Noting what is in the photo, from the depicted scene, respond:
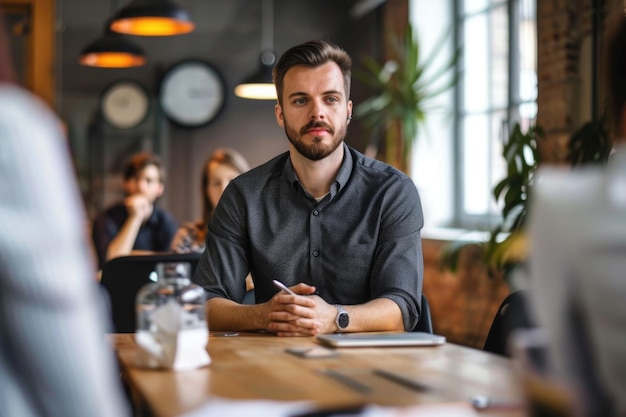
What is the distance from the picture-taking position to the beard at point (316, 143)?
257 cm

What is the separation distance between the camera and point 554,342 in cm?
79

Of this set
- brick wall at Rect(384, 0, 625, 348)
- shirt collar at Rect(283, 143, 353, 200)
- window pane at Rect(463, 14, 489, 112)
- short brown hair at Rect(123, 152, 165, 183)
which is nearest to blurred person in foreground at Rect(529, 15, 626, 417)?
shirt collar at Rect(283, 143, 353, 200)

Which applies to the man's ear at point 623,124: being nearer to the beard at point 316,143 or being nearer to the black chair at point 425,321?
the black chair at point 425,321

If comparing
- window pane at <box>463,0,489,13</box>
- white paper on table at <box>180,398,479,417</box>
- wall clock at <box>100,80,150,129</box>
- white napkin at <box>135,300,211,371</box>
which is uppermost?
window pane at <box>463,0,489,13</box>

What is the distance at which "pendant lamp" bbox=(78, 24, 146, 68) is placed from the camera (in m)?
6.15

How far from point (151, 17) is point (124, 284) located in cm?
245

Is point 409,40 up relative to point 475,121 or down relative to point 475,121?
up

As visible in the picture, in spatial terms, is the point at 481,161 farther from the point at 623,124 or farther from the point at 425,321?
the point at 623,124

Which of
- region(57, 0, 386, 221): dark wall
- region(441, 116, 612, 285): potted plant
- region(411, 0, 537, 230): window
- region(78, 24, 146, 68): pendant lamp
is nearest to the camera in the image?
region(441, 116, 612, 285): potted plant

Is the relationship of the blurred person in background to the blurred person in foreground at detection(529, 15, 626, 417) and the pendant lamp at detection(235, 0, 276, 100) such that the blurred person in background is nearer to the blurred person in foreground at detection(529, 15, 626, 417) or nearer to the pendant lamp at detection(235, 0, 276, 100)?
the pendant lamp at detection(235, 0, 276, 100)

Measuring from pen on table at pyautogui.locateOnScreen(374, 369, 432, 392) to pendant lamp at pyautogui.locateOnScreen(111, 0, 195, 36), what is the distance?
152 inches

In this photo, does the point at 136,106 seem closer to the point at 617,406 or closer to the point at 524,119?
the point at 524,119

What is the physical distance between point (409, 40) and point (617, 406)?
594cm

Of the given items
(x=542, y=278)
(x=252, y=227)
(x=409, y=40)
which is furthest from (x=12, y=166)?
(x=409, y=40)
